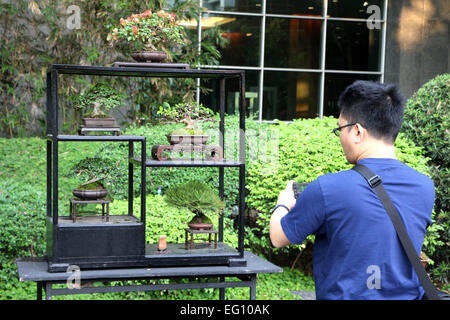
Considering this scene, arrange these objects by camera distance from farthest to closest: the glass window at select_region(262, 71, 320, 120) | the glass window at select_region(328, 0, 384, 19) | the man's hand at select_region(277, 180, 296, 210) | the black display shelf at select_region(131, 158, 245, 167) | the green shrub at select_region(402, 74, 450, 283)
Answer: the glass window at select_region(328, 0, 384, 19) → the glass window at select_region(262, 71, 320, 120) → the green shrub at select_region(402, 74, 450, 283) → the black display shelf at select_region(131, 158, 245, 167) → the man's hand at select_region(277, 180, 296, 210)

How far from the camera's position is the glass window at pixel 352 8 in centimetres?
1224

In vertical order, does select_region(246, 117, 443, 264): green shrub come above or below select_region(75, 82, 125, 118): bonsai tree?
below

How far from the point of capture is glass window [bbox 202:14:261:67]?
11.7 m

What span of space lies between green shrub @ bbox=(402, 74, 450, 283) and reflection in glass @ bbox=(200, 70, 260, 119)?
4.81 m

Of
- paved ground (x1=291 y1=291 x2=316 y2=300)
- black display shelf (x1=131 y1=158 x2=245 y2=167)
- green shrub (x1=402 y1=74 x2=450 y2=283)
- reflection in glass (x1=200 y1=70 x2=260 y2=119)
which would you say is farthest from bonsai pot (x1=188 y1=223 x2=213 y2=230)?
reflection in glass (x1=200 y1=70 x2=260 y2=119)

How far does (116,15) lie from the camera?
357 inches

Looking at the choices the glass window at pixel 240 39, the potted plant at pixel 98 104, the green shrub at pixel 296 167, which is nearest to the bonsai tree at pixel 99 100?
the potted plant at pixel 98 104

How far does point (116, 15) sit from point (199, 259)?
6204mm

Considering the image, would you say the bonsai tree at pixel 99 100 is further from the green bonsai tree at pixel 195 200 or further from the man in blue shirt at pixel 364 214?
the man in blue shirt at pixel 364 214

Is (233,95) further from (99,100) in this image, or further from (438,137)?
(99,100)

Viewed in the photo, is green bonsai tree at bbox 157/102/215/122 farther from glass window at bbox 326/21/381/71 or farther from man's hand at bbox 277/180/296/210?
glass window at bbox 326/21/381/71

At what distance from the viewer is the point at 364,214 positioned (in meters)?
2.19

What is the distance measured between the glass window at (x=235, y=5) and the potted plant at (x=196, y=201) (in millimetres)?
8324
